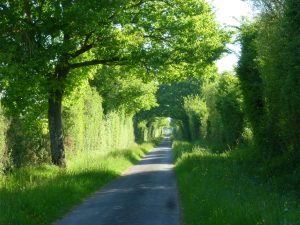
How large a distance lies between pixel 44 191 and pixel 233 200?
21.5 feet

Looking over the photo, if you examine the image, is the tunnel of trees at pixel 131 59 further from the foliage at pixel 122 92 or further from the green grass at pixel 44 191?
the foliage at pixel 122 92

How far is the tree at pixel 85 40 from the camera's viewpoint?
18188mm

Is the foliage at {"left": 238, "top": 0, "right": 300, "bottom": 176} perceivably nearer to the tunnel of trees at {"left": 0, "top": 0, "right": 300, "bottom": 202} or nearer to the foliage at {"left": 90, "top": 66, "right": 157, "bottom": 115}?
the tunnel of trees at {"left": 0, "top": 0, "right": 300, "bottom": 202}

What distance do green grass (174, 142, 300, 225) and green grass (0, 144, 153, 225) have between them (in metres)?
3.96

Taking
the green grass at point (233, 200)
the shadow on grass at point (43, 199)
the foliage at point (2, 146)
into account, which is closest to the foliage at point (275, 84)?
the green grass at point (233, 200)

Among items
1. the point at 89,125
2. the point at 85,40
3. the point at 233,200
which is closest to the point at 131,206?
the point at 233,200

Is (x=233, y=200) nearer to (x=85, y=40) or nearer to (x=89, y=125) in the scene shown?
(x=85, y=40)

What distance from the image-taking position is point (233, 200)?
445 inches

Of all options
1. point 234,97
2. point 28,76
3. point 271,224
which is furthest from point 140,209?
point 234,97

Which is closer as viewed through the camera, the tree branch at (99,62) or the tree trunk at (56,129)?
the tree trunk at (56,129)

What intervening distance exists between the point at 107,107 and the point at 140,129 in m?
36.1

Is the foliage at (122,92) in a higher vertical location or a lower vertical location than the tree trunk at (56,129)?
higher

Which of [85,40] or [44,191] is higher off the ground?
[85,40]

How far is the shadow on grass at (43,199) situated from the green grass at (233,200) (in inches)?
155
